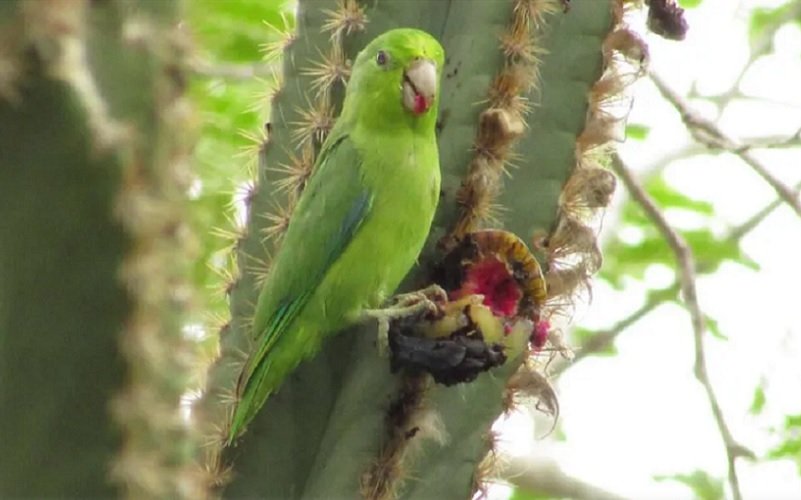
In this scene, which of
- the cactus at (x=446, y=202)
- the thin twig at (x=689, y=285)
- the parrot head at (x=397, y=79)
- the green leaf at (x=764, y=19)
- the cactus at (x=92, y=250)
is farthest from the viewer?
the green leaf at (x=764, y=19)

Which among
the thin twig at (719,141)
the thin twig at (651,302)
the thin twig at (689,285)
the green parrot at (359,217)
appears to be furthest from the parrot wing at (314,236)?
the thin twig at (651,302)

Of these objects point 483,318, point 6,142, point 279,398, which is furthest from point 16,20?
point 279,398

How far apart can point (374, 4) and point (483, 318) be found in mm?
605

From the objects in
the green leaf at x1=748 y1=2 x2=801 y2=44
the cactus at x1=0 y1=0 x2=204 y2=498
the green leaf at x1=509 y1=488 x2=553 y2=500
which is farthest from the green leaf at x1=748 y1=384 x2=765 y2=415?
the cactus at x1=0 y1=0 x2=204 y2=498

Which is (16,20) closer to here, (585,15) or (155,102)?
(155,102)

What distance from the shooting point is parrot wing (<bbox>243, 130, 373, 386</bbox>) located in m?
1.96

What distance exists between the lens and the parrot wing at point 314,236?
1.96 m

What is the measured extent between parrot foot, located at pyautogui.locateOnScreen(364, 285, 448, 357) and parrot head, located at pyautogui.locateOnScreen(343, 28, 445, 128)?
1.10ft

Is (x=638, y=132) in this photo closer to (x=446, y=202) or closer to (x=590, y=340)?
(x=590, y=340)

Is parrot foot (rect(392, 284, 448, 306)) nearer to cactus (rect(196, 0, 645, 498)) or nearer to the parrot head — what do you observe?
cactus (rect(196, 0, 645, 498))

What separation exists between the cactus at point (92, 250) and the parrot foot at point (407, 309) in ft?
2.63

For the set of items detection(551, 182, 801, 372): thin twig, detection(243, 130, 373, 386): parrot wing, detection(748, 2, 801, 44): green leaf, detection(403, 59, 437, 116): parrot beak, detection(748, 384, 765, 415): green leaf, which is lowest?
detection(243, 130, 373, 386): parrot wing

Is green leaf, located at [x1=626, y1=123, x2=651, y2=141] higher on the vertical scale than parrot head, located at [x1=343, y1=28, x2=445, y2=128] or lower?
higher

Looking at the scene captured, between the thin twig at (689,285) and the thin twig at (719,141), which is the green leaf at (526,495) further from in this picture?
Answer: the thin twig at (719,141)
